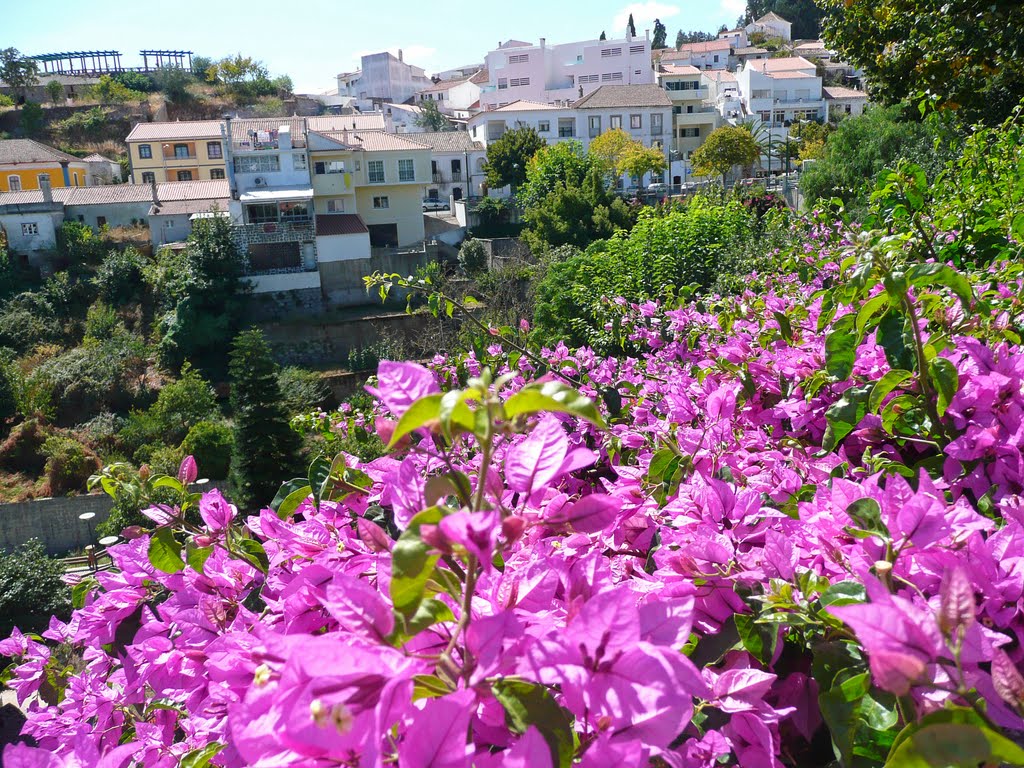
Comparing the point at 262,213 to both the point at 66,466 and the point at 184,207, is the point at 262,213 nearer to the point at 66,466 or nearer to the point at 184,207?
the point at 184,207

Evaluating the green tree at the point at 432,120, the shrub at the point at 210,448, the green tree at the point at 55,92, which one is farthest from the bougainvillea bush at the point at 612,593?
the green tree at the point at 55,92

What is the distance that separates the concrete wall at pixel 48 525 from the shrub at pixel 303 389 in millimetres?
4110

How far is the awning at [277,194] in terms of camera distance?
2212cm

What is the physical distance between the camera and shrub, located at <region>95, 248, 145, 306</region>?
70.7ft

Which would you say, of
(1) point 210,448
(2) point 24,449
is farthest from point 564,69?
(2) point 24,449

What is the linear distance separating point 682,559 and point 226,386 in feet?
63.8

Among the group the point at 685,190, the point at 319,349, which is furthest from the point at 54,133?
the point at 685,190

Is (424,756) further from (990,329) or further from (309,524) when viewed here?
(990,329)

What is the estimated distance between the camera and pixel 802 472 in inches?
51.9

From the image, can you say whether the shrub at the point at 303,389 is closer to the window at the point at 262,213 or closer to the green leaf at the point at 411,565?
the window at the point at 262,213

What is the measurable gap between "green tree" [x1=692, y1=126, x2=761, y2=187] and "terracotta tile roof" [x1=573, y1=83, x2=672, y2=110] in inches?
188

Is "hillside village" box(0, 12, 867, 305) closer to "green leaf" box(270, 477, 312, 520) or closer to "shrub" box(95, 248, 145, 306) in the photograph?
"shrub" box(95, 248, 145, 306)

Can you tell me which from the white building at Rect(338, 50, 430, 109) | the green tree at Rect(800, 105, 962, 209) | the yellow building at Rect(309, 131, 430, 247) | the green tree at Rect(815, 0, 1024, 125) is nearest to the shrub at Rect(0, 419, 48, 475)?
the yellow building at Rect(309, 131, 430, 247)

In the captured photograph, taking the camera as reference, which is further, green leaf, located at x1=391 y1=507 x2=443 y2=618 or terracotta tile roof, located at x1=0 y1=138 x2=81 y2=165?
terracotta tile roof, located at x1=0 y1=138 x2=81 y2=165
